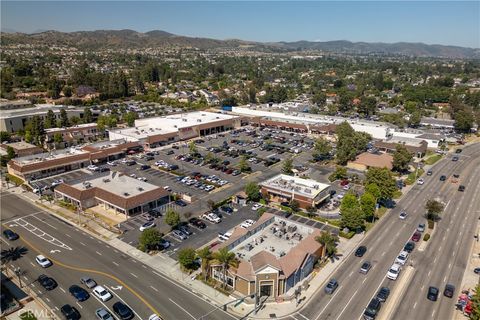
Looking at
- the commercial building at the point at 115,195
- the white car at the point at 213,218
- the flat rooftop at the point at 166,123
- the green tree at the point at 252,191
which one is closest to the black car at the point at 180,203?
the commercial building at the point at 115,195

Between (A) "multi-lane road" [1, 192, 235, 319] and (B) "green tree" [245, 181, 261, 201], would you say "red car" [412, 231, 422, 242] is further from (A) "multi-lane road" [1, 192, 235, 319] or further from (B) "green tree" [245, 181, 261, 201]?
A: (A) "multi-lane road" [1, 192, 235, 319]

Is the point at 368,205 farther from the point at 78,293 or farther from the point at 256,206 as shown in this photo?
the point at 78,293

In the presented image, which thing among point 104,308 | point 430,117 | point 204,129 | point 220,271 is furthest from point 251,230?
point 430,117

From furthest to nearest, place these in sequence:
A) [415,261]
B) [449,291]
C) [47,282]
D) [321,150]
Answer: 1. [321,150]
2. [415,261]
3. [47,282]
4. [449,291]

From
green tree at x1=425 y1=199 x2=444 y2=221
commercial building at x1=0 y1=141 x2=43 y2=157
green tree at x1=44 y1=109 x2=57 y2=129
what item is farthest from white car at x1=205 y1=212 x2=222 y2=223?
green tree at x1=44 y1=109 x2=57 y2=129

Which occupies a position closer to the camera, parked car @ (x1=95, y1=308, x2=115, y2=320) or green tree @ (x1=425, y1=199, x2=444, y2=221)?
parked car @ (x1=95, y1=308, x2=115, y2=320)

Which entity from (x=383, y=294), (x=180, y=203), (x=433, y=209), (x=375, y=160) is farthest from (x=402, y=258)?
(x=375, y=160)

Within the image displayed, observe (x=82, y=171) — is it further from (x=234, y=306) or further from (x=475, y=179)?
(x=475, y=179)
